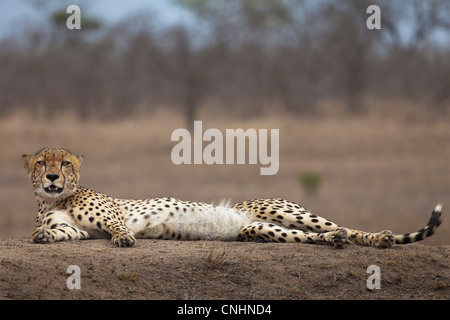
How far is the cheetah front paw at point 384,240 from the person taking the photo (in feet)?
16.7

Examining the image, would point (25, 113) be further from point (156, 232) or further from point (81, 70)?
point (156, 232)

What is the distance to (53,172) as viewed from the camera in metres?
5.24

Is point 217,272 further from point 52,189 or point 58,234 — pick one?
point 52,189

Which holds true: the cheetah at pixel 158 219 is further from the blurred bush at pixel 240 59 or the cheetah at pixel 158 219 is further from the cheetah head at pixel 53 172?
the blurred bush at pixel 240 59

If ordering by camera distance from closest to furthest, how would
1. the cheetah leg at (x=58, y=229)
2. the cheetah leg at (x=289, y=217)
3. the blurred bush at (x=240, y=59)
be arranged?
the cheetah leg at (x=58, y=229) < the cheetah leg at (x=289, y=217) < the blurred bush at (x=240, y=59)

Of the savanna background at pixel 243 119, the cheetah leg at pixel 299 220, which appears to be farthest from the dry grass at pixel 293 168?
the cheetah leg at pixel 299 220

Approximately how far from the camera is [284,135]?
21.2 metres

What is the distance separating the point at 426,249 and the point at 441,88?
23.7 meters

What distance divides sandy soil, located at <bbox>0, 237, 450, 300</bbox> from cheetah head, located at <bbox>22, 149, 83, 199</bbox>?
1.45 feet

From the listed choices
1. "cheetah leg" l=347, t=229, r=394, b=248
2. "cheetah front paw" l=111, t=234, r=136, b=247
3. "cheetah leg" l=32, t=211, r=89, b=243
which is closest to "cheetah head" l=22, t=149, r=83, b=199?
"cheetah leg" l=32, t=211, r=89, b=243

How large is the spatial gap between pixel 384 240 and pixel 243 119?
71.3 ft

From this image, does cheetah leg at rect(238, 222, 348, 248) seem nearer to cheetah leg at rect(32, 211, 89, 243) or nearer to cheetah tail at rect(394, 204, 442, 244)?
cheetah tail at rect(394, 204, 442, 244)

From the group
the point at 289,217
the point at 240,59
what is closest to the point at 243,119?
the point at 240,59

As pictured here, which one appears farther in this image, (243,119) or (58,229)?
(243,119)
